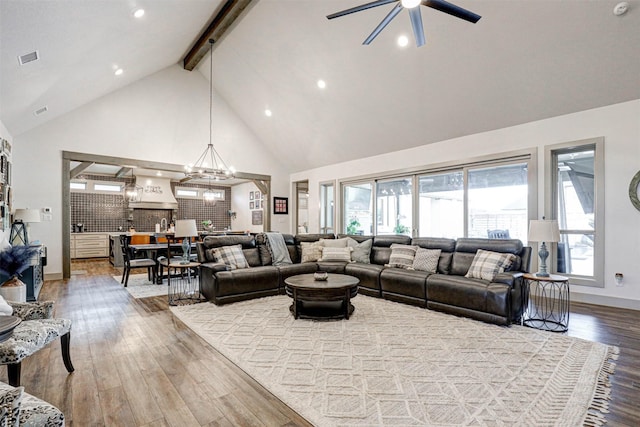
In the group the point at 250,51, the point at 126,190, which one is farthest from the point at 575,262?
the point at 126,190

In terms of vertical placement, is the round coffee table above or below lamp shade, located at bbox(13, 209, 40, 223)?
below

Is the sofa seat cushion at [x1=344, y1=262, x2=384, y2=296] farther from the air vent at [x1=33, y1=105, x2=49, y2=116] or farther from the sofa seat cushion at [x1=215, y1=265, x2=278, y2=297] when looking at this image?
the air vent at [x1=33, y1=105, x2=49, y2=116]

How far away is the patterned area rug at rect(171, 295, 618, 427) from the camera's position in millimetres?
2025

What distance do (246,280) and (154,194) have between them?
26.2 ft

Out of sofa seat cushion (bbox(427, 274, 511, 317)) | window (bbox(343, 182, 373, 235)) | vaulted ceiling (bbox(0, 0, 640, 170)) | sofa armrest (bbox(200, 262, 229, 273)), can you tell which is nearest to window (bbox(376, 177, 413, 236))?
window (bbox(343, 182, 373, 235))

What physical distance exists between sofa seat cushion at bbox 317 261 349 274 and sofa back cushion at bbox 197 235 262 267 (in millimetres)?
1061

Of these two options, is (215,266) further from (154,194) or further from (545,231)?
(154,194)

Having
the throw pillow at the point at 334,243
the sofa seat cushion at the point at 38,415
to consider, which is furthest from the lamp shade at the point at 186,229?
the sofa seat cushion at the point at 38,415

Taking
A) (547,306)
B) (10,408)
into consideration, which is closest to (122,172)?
(10,408)

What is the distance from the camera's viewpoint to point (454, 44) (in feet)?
14.9

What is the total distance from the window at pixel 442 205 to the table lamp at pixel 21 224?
7.11 meters

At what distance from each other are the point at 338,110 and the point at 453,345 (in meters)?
5.11

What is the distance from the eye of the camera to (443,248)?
4852 mm

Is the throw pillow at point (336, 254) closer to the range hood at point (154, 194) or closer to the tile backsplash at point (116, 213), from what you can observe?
the range hood at point (154, 194)
